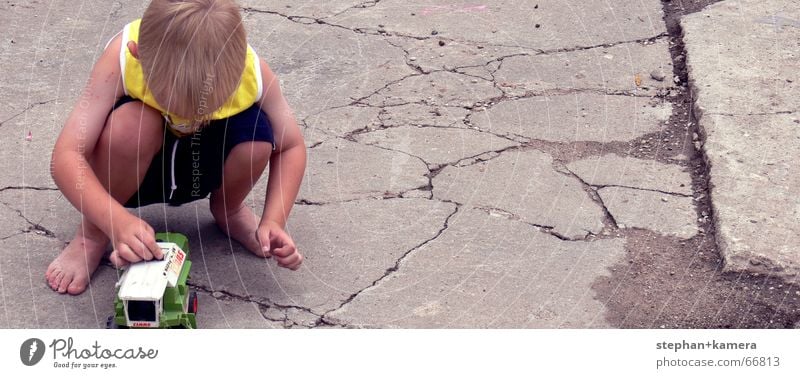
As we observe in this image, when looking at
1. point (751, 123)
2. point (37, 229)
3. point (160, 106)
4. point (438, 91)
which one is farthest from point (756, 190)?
point (37, 229)

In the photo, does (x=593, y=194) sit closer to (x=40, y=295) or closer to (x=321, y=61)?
(x=321, y=61)

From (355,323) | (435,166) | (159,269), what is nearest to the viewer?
(159,269)

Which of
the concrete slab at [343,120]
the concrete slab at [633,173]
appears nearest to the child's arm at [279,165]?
the concrete slab at [343,120]

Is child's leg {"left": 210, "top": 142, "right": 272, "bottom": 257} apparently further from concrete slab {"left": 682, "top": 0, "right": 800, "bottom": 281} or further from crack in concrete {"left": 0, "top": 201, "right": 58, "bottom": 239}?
concrete slab {"left": 682, "top": 0, "right": 800, "bottom": 281}

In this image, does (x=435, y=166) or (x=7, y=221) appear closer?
(x=7, y=221)

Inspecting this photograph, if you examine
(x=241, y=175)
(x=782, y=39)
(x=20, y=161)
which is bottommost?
(x=782, y=39)

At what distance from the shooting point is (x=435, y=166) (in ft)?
8.21

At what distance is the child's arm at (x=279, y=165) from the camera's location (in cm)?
194

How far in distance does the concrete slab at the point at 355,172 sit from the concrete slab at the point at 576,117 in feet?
0.97

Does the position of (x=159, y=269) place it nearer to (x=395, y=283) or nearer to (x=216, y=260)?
(x=216, y=260)

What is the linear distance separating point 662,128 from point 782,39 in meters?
0.67

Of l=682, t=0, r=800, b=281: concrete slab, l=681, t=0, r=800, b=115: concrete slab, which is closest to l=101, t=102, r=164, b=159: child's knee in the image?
l=682, t=0, r=800, b=281: concrete slab

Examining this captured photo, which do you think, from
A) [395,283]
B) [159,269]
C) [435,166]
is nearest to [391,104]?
[435,166]

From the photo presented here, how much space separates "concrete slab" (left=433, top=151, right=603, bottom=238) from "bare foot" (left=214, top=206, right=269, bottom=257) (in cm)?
44
